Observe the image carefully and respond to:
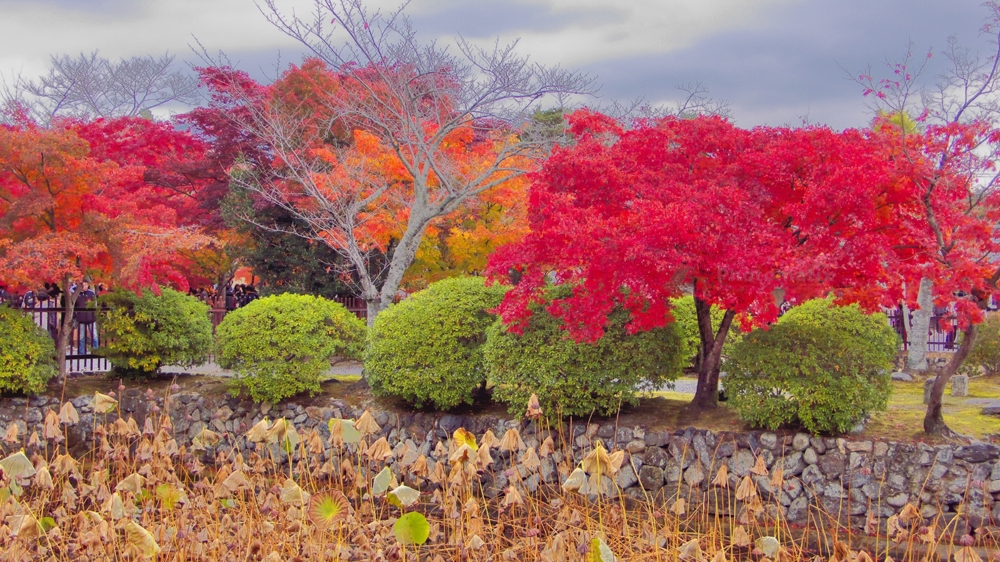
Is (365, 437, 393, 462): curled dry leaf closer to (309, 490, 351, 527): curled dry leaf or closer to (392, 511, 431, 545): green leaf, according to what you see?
(309, 490, 351, 527): curled dry leaf

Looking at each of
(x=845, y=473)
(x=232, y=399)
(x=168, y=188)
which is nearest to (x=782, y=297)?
(x=845, y=473)

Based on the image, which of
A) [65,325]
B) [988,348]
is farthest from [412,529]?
[988,348]

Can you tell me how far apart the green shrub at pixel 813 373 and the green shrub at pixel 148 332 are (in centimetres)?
724

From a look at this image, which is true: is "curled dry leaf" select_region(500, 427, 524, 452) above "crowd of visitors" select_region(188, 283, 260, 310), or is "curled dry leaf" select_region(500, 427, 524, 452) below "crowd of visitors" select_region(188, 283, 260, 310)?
below

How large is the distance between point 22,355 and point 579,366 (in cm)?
697

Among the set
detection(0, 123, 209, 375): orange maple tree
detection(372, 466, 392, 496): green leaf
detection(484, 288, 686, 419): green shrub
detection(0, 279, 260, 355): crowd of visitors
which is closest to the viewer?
detection(372, 466, 392, 496): green leaf

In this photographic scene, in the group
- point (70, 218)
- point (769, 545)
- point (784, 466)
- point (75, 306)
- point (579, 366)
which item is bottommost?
point (784, 466)

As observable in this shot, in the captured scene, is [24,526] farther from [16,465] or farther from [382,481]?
[382,481]

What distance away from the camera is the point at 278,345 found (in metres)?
10.1

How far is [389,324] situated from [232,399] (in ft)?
8.71

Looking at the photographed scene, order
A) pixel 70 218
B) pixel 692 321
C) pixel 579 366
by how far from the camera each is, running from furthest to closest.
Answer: pixel 692 321
pixel 70 218
pixel 579 366

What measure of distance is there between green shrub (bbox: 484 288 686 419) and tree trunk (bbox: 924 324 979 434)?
2393 millimetres

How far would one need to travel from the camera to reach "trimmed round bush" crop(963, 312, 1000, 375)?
12.8m

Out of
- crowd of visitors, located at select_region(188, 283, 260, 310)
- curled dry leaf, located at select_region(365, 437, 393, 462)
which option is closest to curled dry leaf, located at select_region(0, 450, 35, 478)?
curled dry leaf, located at select_region(365, 437, 393, 462)
